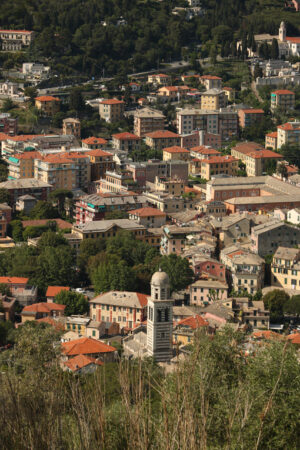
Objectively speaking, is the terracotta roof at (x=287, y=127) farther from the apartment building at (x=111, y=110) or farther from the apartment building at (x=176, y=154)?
the apartment building at (x=111, y=110)

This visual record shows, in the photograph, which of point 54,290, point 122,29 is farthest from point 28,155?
point 122,29

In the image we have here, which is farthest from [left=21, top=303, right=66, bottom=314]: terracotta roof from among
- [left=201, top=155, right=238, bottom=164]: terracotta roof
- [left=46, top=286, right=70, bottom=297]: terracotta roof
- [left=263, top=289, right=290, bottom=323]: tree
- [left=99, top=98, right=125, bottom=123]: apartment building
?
[left=99, top=98, right=125, bottom=123]: apartment building

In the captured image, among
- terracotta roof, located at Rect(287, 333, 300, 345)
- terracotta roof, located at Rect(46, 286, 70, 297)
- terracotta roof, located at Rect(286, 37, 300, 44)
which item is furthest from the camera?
terracotta roof, located at Rect(286, 37, 300, 44)

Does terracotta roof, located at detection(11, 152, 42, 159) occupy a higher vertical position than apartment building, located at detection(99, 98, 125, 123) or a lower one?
lower

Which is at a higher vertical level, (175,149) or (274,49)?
(274,49)

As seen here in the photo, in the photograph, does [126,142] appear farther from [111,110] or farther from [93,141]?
[111,110]

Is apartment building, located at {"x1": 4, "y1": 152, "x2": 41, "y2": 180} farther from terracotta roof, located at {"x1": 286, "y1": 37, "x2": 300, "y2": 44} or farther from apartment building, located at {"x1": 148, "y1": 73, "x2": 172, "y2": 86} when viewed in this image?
terracotta roof, located at {"x1": 286, "y1": 37, "x2": 300, "y2": 44}

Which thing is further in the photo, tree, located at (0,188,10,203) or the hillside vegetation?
the hillside vegetation
